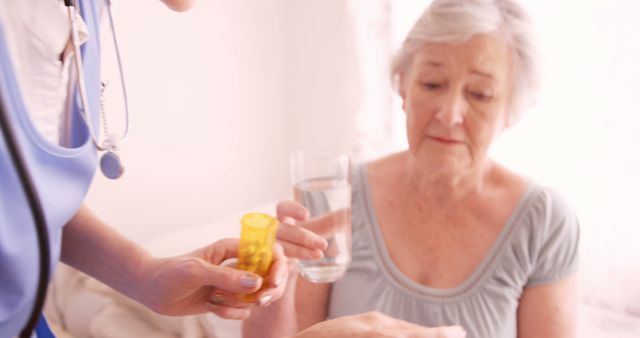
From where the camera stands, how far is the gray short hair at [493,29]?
3.85 feet

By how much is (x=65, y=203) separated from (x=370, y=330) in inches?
17.3

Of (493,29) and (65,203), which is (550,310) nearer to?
(493,29)

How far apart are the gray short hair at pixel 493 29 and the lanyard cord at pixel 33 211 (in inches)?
37.4

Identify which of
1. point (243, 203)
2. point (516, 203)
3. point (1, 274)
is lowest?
point (243, 203)

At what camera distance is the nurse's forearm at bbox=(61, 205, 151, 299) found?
0.83m

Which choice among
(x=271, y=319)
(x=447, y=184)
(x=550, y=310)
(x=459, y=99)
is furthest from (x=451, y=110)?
(x=271, y=319)

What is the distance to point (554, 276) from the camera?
119 centimetres

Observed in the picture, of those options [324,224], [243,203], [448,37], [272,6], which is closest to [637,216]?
[448,37]

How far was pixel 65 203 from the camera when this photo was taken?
62 cm

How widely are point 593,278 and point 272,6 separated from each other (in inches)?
63.3

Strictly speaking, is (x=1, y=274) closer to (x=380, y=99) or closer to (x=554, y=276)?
(x=554, y=276)

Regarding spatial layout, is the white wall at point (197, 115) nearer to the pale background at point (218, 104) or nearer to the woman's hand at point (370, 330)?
the pale background at point (218, 104)

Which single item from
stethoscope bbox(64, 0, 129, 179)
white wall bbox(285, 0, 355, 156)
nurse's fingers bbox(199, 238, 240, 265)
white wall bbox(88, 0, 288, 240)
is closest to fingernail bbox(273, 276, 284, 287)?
nurse's fingers bbox(199, 238, 240, 265)

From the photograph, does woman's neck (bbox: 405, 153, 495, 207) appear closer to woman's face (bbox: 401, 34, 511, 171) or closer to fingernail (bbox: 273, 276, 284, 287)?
woman's face (bbox: 401, 34, 511, 171)
